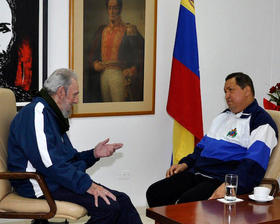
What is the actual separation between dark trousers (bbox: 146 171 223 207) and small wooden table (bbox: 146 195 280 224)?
14.9 inches

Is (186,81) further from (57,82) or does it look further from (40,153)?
(40,153)

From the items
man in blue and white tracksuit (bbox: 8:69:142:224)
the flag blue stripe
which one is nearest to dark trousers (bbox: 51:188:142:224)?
man in blue and white tracksuit (bbox: 8:69:142:224)

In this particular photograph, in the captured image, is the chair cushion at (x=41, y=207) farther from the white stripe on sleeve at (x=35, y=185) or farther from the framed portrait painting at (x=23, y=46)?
the framed portrait painting at (x=23, y=46)

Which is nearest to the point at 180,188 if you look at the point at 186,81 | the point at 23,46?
the point at 186,81

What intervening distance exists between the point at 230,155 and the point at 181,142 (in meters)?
1.10

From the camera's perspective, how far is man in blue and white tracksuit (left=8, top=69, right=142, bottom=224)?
2846 mm

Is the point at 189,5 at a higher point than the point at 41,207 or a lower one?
higher

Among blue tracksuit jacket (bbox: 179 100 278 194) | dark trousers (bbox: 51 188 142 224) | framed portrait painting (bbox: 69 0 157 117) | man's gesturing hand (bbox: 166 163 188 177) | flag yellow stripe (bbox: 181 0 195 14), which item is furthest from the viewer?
flag yellow stripe (bbox: 181 0 195 14)

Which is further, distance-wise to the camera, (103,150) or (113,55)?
(113,55)

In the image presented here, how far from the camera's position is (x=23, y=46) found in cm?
378

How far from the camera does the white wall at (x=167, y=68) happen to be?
4172 millimetres

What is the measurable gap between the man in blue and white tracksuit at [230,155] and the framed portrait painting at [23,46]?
1260 mm

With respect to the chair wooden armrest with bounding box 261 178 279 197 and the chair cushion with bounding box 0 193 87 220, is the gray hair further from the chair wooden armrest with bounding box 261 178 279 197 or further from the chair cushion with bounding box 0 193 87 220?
the chair wooden armrest with bounding box 261 178 279 197

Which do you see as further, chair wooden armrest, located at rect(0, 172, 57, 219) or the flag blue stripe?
the flag blue stripe
